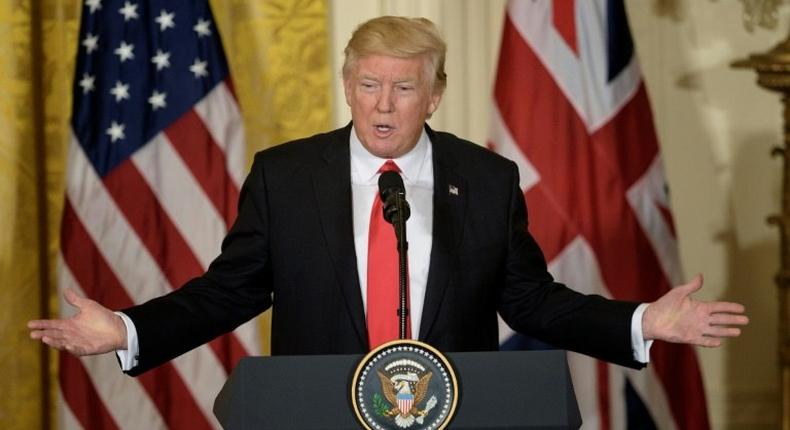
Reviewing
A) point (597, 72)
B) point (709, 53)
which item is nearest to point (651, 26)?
point (709, 53)

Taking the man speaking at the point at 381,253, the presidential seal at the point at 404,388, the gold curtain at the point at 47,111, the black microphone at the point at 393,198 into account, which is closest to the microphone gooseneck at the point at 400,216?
the black microphone at the point at 393,198

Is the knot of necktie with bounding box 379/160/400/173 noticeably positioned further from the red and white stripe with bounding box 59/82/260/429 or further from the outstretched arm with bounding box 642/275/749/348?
the red and white stripe with bounding box 59/82/260/429

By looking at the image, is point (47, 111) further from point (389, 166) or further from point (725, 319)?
Result: point (725, 319)

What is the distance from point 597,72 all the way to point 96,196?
6.11 feet

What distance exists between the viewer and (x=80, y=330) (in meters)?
2.55

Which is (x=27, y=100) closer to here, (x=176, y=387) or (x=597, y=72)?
(x=176, y=387)

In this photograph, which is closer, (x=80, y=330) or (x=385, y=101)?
(x=80, y=330)

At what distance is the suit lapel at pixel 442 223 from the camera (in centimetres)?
290

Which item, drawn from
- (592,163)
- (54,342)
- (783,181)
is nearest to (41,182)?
(592,163)

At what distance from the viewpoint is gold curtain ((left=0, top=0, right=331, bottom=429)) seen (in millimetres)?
4777

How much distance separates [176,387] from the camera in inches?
192

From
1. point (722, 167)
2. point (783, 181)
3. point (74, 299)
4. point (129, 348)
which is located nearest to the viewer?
point (74, 299)

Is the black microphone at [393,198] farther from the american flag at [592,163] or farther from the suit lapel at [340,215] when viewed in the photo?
the american flag at [592,163]

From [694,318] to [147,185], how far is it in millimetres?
2708
